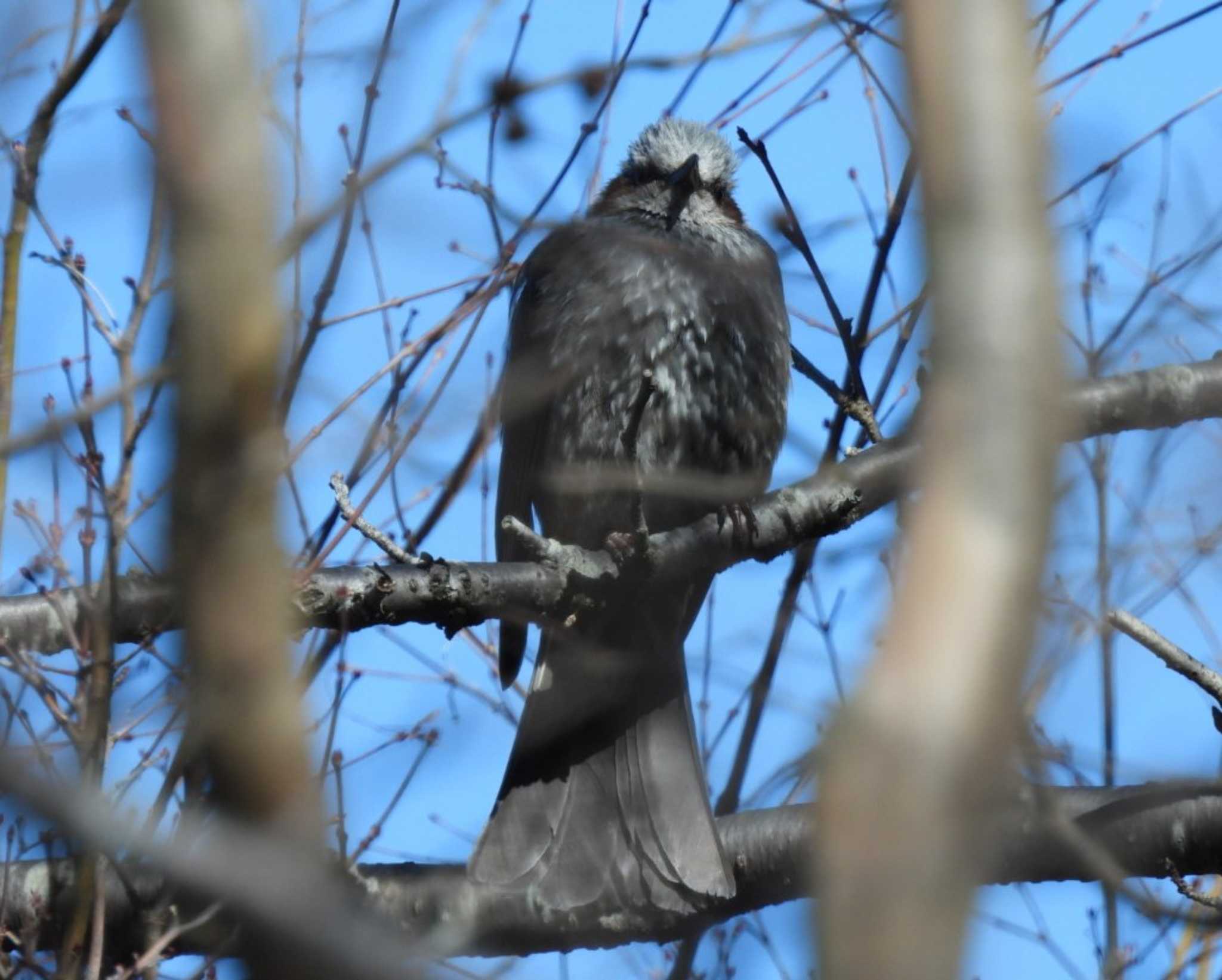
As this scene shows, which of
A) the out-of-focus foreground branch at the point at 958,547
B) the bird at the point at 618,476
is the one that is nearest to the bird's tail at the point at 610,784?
the bird at the point at 618,476

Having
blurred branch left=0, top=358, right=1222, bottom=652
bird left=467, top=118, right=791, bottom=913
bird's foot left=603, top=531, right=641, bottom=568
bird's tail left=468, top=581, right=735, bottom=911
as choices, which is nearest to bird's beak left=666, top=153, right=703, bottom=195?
bird left=467, top=118, right=791, bottom=913

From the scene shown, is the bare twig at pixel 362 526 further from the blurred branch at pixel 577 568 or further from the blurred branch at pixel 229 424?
the blurred branch at pixel 229 424

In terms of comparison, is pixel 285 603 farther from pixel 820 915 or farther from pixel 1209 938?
pixel 1209 938

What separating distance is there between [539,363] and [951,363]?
3396 mm

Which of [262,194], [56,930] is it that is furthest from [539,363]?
[262,194]

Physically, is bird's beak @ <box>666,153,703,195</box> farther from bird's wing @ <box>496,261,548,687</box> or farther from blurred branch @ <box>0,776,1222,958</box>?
blurred branch @ <box>0,776,1222,958</box>

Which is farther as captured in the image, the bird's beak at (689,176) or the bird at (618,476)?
the bird's beak at (689,176)

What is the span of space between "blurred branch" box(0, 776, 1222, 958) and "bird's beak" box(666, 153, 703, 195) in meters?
2.26

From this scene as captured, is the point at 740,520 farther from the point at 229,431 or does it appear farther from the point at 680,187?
the point at 229,431

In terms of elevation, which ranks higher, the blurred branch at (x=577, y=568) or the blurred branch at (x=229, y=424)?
the blurred branch at (x=577, y=568)

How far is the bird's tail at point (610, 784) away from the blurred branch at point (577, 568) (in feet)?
0.97

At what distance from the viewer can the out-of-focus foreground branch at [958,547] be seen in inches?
44.3

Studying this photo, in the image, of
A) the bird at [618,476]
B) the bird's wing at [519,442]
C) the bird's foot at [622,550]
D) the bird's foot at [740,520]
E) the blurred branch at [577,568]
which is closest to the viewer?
the blurred branch at [577,568]

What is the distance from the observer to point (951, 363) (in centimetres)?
133
